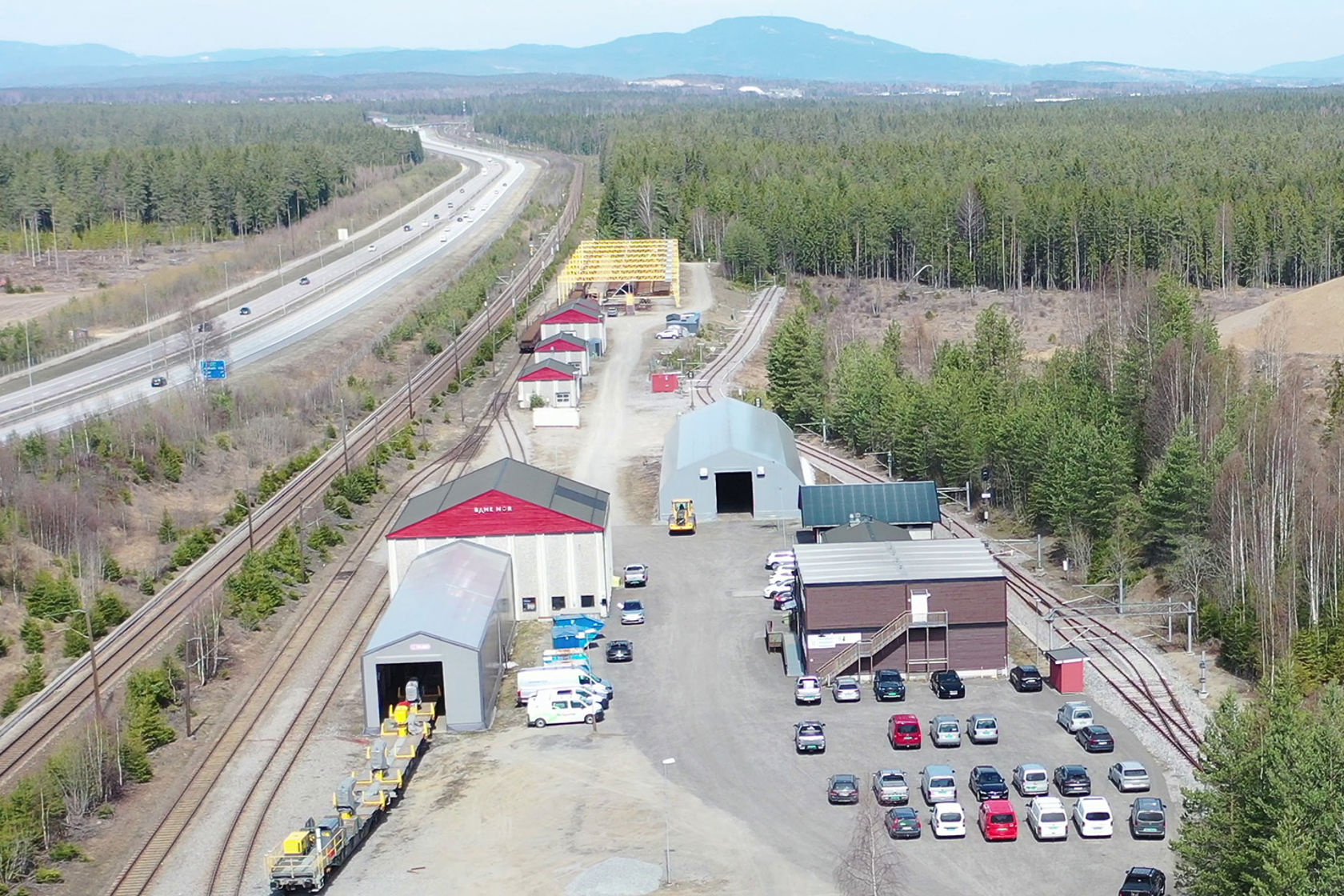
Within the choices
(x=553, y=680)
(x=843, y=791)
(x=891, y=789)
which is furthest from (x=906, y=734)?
(x=553, y=680)

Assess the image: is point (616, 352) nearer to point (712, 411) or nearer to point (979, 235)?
point (712, 411)

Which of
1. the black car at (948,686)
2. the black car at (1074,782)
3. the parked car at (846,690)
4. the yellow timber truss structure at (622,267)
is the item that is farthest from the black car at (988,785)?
the yellow timber truss structure at (622,267)

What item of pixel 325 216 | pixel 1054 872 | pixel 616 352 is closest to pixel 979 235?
pixel 616 352

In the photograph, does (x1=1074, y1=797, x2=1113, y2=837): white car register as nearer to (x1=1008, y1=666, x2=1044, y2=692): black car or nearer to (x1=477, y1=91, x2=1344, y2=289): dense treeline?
(x1=1008, y1=666, x2=1044, y2=692): black car

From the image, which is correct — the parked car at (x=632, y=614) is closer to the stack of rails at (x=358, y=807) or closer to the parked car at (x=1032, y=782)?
the stack of rails at (x=358, y=807)

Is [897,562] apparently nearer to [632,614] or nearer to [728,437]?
[632,614]
